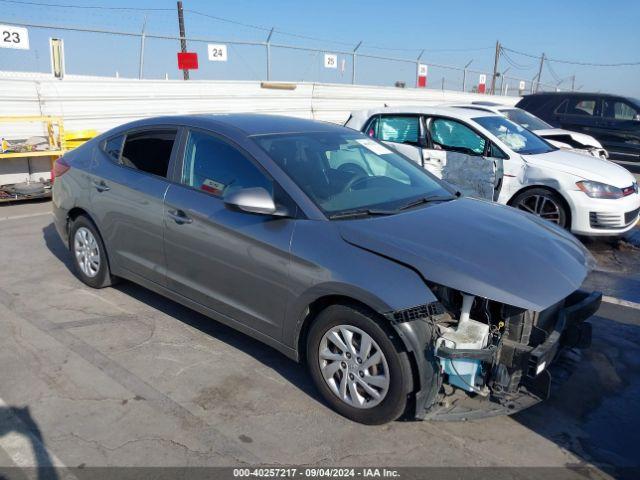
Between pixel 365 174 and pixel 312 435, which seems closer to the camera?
pixel 312 435

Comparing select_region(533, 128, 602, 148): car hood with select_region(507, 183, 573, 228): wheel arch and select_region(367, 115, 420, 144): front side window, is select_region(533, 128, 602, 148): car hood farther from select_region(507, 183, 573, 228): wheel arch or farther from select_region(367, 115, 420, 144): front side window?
select_region(507, 183, 573, 228): wheel arch

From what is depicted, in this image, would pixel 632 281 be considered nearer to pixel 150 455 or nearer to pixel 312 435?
pixel 312 435

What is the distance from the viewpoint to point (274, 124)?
408 cm

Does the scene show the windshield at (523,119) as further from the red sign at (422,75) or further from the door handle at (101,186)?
the red sign at (422,75)

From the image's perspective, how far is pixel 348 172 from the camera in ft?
12.4

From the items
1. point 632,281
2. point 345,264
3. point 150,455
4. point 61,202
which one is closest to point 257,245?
point 345,264

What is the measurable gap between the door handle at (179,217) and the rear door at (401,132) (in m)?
4.15

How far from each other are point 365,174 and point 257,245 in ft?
3.28

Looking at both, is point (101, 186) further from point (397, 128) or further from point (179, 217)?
point (397, 128)

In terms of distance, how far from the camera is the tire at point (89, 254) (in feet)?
15.6

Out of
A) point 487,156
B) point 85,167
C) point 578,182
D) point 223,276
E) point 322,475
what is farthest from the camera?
point 487,156

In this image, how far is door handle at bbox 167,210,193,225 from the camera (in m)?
3.76

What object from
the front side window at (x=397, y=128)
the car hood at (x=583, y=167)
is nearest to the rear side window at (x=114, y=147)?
the front side window at (x=397, y=128)

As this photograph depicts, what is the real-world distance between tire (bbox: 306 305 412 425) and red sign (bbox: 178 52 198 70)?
12148mm
